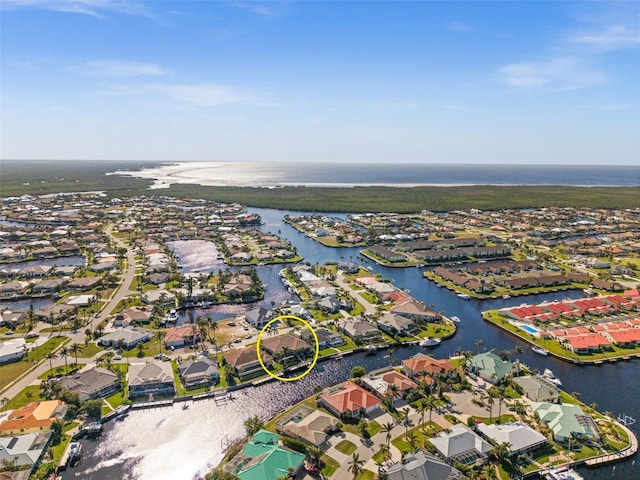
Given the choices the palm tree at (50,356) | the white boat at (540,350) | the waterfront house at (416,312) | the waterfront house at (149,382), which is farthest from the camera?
the waterfront house at (416,312)

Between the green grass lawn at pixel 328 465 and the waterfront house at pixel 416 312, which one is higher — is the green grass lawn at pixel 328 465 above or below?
below

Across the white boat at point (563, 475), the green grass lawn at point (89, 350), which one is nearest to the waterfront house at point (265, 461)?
the white boat at point (563, 475)

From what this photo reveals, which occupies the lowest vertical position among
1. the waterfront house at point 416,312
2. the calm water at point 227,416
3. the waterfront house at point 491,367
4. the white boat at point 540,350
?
the calm water at point 227,416

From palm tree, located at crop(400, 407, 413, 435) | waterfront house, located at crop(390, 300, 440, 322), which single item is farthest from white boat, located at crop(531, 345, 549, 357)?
palm tree, located at crop(400, 407, 413, 435)

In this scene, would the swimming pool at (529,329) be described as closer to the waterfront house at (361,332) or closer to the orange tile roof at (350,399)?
the waterfront house at (361,332)

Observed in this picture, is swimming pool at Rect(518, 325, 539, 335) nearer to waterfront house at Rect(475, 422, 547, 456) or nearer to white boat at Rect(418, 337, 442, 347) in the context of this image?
white boat at Rect(418, 337, 442, 347)

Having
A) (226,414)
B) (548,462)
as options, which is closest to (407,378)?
(548,462)

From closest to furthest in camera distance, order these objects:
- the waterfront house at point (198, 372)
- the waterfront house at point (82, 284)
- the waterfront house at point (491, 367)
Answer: the waterfront house at point (198, 372) → the waterfront house at point (491, 367) → the waterfront house at point (82, 284)

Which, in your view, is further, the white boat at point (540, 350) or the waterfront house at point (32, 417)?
the white boat at point (540, 350)
